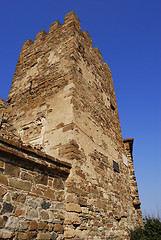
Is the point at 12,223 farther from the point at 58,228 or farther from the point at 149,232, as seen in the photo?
the point at 149,232

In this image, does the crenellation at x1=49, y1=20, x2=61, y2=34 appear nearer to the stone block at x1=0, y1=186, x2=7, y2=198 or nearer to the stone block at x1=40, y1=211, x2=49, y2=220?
the stone block at x1=0, y1=186, x2=7, y2=198

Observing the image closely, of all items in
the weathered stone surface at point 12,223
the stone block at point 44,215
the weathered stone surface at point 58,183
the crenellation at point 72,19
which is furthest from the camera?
the crenellation at point 72,19

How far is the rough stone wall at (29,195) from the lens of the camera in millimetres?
2711

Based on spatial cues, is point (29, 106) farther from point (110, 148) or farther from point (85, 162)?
point (110, 148)

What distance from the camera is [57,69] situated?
5773 mm

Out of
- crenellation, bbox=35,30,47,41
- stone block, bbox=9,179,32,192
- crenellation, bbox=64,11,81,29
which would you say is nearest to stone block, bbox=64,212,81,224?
stone block, bbox=9,179,32,192

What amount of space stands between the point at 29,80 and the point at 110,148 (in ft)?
12.1

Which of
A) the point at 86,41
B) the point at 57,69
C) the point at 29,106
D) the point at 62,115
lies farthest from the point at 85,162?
the point at 86,41

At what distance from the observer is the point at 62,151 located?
13.7ft

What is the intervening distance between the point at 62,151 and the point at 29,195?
130 cm

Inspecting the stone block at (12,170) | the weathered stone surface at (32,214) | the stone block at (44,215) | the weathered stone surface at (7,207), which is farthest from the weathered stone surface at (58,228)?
the stone block at (12,170)

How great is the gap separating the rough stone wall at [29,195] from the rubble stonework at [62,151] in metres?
0.01

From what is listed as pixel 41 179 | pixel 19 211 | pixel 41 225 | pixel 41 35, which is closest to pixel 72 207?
pixel 41 225

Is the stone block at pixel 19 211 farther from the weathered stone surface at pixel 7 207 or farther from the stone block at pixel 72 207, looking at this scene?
the stone block at pixel 72 207
